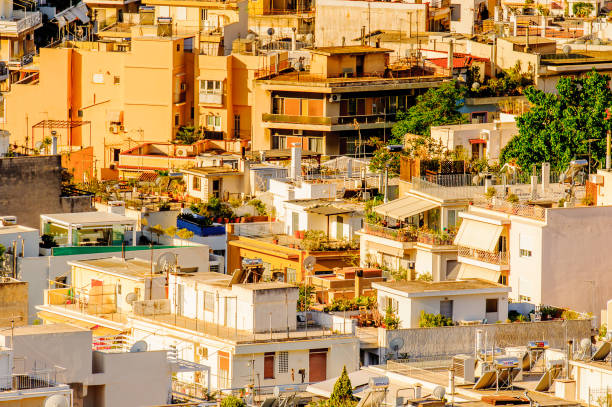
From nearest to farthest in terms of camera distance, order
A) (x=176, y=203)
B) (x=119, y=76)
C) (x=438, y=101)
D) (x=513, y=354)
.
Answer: (x=513, y=354) < (x=176, y=203) < (x=438, y=101) < (x=119, y=76)

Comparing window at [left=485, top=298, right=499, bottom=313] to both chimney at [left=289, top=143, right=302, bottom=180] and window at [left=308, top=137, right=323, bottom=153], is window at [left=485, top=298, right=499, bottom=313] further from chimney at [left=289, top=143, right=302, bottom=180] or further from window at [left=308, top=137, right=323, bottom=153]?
window at [left=308, top=137, right=323, bottom=153]

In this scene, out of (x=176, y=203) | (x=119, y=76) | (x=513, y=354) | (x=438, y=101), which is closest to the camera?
(x=513, y=354)

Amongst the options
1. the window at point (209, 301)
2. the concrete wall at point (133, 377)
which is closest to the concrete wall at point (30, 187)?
the window at point (209, 301)

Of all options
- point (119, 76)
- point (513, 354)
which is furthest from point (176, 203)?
point (513, 354)

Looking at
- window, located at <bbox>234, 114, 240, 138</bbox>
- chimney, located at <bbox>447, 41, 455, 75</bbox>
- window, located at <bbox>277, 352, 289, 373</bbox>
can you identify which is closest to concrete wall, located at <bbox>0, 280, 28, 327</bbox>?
window, located at <bbox>277, 352, 289, 373</bbox>

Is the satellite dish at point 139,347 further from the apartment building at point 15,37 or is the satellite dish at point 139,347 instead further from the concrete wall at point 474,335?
the apartment building at point 15,37

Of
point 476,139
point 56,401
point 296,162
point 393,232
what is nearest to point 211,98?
point 296,162

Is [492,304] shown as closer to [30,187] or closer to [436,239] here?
[436,239]

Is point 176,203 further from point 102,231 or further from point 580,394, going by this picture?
point 580,394
